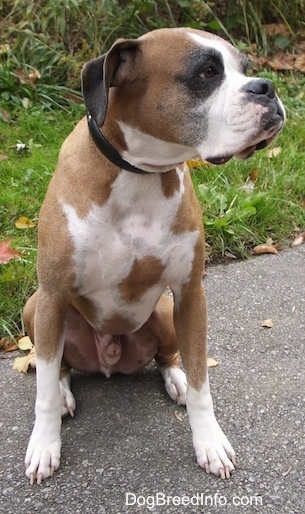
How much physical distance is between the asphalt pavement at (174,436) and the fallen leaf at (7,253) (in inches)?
22.0

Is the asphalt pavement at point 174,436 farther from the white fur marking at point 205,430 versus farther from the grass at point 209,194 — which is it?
the grass at point 209,194

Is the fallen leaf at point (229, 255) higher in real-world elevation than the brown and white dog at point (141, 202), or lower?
lower

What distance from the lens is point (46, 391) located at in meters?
2.35

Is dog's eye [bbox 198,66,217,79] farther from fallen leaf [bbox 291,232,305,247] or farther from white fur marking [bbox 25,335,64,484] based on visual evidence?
fallen leaf [bbox 291,232,305,247]

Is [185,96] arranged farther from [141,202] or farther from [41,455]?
[41,455]

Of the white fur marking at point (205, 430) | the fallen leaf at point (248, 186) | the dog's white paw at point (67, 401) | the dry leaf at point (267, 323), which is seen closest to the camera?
the white fur marking at point (205, 430)

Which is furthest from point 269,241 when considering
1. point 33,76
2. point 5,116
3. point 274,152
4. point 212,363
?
point 33,76

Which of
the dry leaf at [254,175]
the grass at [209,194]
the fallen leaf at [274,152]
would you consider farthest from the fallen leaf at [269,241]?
the fallen leaf at [274,152]

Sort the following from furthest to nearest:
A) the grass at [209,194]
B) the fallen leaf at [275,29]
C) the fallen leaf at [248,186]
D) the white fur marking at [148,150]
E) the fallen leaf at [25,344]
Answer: the fallen leaf at [275,29]
the fallen leaf at [248,186]
the grass at [209,194]
the fallen leaf at [25,344]
the white fur marking at [148,150]

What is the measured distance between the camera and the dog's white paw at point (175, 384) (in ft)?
8.87

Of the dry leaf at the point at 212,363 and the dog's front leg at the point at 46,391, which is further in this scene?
the dry leaf at the point at 212,363

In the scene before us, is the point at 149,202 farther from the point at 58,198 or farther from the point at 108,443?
the point at 108,443

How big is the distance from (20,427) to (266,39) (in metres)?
4.08

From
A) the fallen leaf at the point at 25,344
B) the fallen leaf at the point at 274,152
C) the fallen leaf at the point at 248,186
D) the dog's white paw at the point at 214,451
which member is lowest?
the fallen leaf at the point at 274,152
